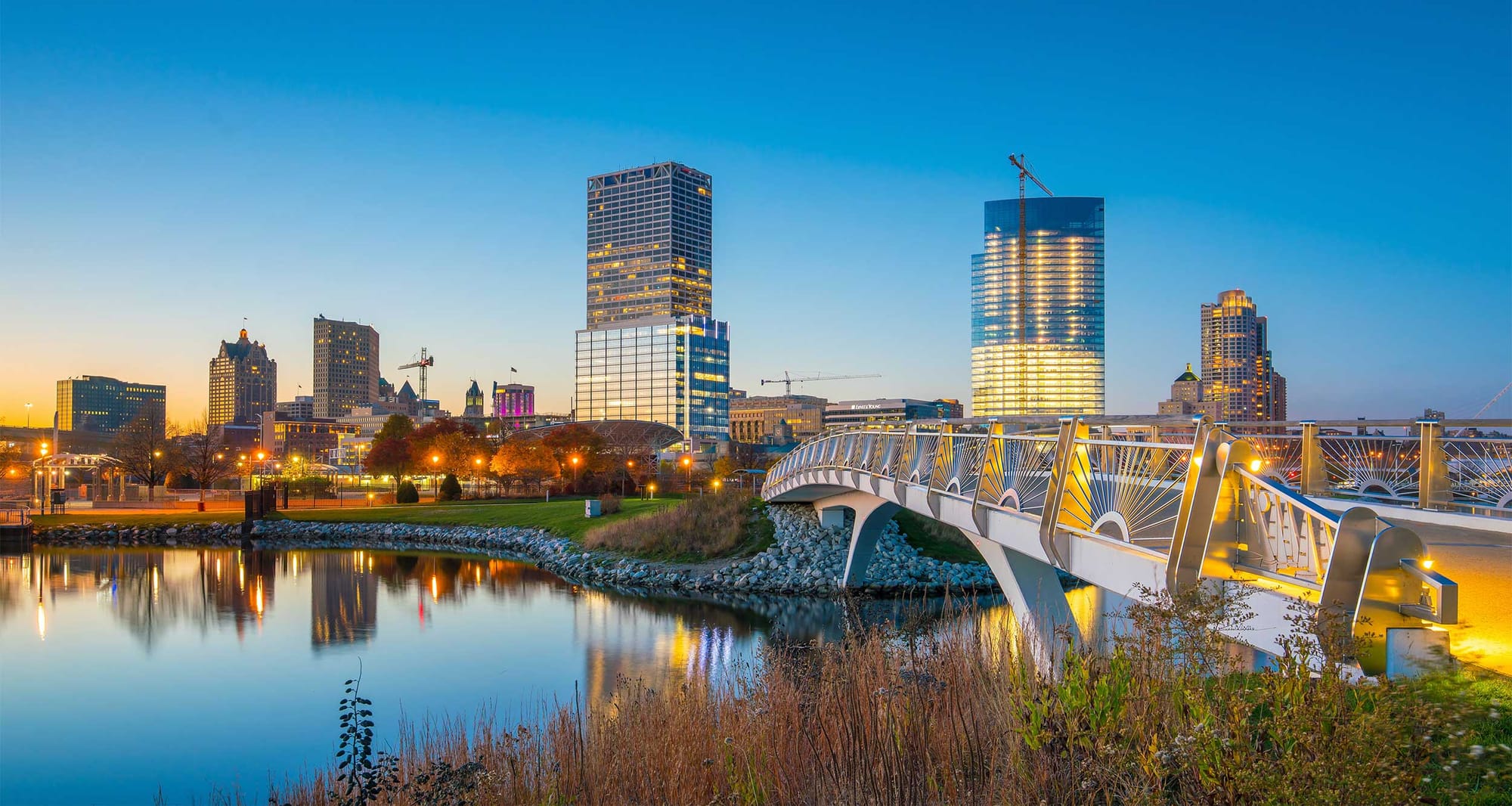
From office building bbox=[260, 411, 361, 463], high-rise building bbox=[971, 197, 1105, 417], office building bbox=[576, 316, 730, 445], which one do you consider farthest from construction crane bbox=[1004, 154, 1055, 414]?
office building bbox=[260, 411, 361, 463]

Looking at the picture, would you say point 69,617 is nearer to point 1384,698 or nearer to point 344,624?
point 344,624

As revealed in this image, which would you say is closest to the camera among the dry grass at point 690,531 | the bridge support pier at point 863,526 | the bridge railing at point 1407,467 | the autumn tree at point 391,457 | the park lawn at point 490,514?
the bridge railing at point 1407,467

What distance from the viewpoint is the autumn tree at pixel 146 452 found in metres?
60.8

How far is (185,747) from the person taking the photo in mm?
15578

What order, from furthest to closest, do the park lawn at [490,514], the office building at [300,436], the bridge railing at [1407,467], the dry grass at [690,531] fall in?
the office building at [300,436]
the park lawn at [490,514]
the dry grass at [690,531]
the bridge railing at [1407,467]

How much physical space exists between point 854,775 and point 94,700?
745 inches

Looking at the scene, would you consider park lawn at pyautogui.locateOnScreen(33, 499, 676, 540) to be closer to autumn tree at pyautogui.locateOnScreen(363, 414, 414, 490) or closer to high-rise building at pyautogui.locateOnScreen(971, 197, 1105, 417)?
autumn tree at pyautogui.locateOnScreen(363, 414, 414, 490)

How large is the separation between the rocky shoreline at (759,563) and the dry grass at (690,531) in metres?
0.83

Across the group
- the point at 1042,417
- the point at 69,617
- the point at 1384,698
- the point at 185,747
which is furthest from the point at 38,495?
the point at 1384,698

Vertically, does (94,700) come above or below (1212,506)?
below

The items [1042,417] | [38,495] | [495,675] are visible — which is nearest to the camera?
[1042,417]

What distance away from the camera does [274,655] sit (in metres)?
22.3

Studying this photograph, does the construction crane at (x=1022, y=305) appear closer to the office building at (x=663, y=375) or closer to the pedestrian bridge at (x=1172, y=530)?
the office building at (x=663, y=375)

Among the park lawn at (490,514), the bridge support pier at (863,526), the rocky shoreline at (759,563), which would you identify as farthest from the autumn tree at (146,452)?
the bridge support pier at (863,526)
